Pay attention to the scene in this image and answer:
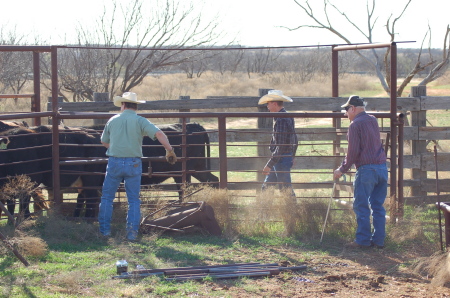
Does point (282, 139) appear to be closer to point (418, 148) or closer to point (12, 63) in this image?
point (418, 148)

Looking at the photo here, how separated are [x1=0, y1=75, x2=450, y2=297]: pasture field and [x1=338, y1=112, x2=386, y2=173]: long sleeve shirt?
110 centimetres

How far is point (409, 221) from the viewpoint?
723cm

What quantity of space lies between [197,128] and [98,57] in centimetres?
695

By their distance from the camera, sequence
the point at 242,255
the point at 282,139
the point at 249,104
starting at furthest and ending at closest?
the point at 249,104 → the point at 282,139 → the point at 242,255

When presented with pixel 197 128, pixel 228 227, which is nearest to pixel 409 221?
pixel 228 227

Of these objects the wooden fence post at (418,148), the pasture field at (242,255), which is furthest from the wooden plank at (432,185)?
the pasture field at (242,255)

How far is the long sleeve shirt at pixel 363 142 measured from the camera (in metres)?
6.52

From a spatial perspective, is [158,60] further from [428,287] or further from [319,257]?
[428,287]

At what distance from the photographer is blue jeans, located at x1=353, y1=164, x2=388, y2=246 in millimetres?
6629

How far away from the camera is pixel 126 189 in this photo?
692cm

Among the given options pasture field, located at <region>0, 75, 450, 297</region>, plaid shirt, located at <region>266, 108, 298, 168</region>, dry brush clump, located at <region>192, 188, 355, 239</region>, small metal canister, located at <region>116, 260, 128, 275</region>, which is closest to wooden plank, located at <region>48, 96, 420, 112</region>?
plaid shirt, located at <region>266, 108, 298, 168</region>

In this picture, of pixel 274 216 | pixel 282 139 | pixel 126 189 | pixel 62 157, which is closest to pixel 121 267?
pixel 126 189

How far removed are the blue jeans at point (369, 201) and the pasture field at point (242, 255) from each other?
0.63ft

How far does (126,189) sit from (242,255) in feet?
5.55
